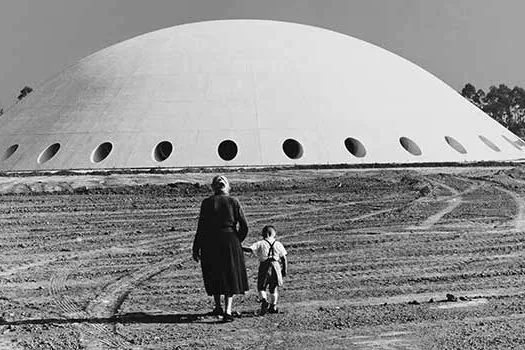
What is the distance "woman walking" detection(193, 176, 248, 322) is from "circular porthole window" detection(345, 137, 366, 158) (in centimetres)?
2388

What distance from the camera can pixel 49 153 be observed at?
31984 millimetres

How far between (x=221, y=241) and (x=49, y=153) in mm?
25713

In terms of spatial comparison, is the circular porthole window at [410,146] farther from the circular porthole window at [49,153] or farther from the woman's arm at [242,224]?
the woman's arm at [242,224]

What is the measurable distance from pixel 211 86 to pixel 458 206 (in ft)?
54.5

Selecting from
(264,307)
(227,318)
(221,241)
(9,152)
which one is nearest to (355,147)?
(9,152)

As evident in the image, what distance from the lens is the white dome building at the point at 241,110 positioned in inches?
1208

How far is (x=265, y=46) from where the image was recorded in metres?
36.8

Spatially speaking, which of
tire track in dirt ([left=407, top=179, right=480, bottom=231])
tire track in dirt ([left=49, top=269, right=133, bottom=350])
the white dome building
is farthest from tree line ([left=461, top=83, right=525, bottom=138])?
tire track in dirt ([left=49, top=269, right=133, bottom=350])

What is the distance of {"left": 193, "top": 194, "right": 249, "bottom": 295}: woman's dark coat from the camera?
784 cm

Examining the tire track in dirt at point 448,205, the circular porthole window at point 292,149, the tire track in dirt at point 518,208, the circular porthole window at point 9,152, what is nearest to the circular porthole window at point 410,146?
the circular porthole window at point 292,149

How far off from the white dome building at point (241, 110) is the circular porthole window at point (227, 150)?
2.3 inches

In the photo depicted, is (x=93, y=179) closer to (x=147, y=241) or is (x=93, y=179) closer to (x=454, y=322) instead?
(x=147, y=241)

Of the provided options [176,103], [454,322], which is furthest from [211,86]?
[454,322]

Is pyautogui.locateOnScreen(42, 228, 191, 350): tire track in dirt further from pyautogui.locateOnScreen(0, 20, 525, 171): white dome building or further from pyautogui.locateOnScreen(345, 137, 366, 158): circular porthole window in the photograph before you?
pyautogui.locateOnScreen(345, 137, 366, 158): circular porthole window
